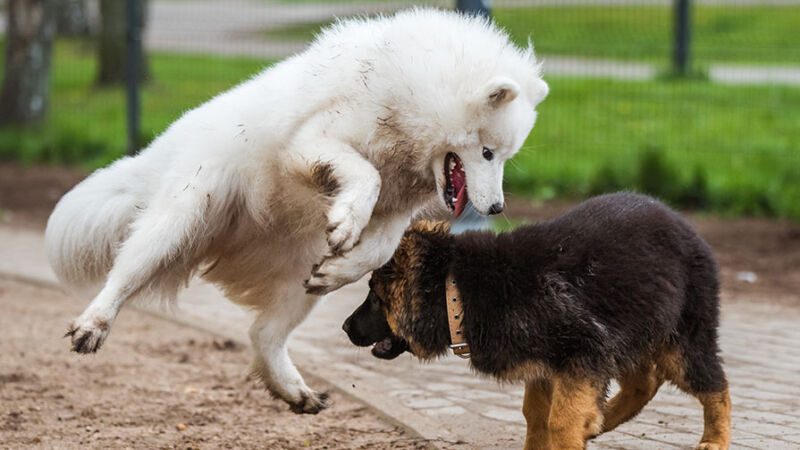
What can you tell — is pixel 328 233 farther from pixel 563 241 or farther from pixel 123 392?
pixel 123 392

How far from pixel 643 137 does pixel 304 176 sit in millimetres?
8075

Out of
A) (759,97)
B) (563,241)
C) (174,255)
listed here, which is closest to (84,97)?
(759,97)

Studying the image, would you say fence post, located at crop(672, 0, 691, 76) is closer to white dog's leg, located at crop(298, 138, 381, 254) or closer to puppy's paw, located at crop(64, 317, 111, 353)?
white dog's leg, located at crop(298, 138, 381, 254)

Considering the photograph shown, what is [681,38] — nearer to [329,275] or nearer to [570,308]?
[570,308]

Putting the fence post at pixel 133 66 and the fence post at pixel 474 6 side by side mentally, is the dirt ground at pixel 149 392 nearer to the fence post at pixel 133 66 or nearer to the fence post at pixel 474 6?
the fence post at pixel 474 6

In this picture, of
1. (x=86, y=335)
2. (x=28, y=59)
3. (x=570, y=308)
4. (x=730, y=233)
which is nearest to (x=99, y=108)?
(x=28, y=59)

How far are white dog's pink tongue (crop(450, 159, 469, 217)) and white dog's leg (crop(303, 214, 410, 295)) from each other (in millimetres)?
268

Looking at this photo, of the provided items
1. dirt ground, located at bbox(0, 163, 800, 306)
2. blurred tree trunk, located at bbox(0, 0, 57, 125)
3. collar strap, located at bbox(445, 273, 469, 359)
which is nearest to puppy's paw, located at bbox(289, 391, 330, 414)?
collar strap, located at bbox(445, 273, 469, 359)

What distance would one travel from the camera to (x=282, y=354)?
5402 millimetres

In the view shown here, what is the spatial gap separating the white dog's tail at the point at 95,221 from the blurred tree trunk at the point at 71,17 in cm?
1486

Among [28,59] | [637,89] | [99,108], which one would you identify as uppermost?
[637,89]

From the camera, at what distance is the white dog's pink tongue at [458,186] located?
15.2 feet

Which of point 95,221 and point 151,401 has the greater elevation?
point 95,221

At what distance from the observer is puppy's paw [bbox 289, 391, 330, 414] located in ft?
17.5
